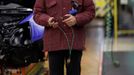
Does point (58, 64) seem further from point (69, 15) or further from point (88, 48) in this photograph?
point (88, 48)

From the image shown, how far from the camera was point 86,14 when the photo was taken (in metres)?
2.81

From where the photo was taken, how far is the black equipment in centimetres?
358

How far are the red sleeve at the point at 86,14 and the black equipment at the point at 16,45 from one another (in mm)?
992

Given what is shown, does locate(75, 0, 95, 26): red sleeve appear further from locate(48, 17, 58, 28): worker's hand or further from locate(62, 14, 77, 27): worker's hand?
locate(48, 17, 58, 28): worker's hand

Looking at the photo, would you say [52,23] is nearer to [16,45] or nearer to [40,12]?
[40,12]

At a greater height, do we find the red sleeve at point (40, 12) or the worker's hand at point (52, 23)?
the red sleeve at point (40, 12)

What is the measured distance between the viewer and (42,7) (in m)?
2.85

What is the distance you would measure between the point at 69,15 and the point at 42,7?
0.26 meters

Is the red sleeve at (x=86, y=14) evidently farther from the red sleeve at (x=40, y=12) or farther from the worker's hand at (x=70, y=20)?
the red sleeve at (x=40, y=12)

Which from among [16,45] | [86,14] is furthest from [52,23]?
[16,45]

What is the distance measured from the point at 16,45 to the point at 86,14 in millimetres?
1124

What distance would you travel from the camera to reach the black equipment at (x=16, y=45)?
3578 millimetres

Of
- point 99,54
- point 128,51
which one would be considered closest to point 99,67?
point 99,54

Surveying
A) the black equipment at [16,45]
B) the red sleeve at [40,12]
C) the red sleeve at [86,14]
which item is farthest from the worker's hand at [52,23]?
the black equipment at [16,45]
